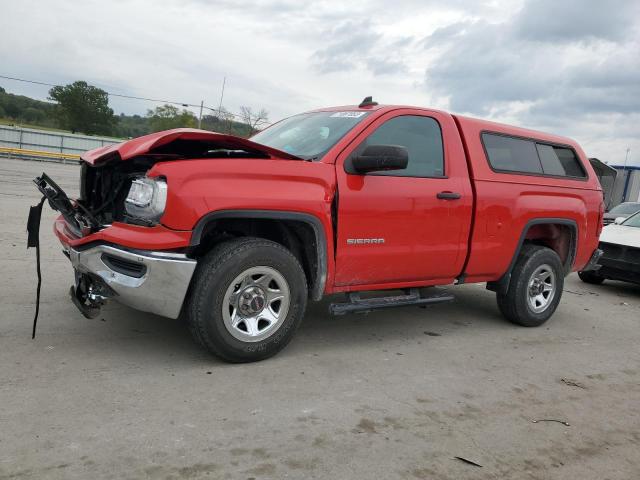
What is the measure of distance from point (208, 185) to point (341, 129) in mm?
1397

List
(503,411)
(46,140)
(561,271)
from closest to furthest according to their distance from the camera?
(503,411), (561,271), (46,140)

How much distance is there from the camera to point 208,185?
11.6 ft

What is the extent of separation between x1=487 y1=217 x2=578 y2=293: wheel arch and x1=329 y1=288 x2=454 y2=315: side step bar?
0.83m

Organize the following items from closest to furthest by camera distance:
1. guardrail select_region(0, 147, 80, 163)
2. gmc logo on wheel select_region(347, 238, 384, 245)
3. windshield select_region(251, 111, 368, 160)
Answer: gmc logo on wheel select_region(347, 238, 384, 245)
windshield select_region(251, 111, 368, 160)
guardrail select_region(0, 147, 80, 163)

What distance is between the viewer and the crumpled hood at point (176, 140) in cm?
354

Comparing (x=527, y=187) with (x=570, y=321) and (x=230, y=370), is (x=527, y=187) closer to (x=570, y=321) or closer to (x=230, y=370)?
(x=570, y=321)

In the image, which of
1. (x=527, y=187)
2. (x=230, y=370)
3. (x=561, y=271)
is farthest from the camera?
(x=561, y=271)

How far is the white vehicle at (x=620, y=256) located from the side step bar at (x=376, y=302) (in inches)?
162

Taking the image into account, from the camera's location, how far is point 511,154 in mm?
5418

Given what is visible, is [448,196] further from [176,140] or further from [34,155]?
[34,155]

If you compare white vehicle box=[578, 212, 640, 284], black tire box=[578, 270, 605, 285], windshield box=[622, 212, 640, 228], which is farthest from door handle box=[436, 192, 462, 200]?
windshield box=[622, 212, 640, 228]

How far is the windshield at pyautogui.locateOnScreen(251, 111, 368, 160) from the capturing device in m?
4.35

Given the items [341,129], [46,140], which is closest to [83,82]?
[46,140]

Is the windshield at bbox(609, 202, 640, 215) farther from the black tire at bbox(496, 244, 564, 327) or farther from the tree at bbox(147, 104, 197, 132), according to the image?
the tree at bbox(147, 104, 197, 132)
